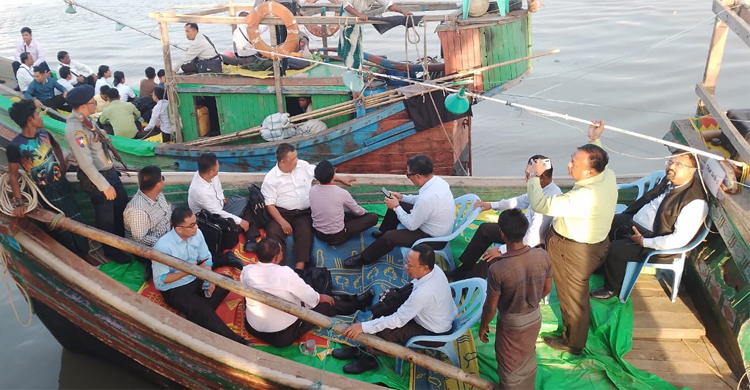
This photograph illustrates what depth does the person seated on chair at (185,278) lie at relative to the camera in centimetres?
425

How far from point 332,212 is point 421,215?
89 centimetres

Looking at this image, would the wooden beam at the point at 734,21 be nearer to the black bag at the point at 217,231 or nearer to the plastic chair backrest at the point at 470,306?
the plastic chair backrest at the point at 470,306

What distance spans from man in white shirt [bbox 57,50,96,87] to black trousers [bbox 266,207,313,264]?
745 centimetres

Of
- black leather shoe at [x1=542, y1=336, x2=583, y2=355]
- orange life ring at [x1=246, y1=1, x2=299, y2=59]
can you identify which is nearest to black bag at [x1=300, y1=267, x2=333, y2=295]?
black leather shoe at [x1=542, y1=336, x2=583, y2=355]

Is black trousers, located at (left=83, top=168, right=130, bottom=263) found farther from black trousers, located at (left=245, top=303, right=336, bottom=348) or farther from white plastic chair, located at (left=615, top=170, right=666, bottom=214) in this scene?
white plastic chair, located at (left=615, top=170, right=666, bottom=214)

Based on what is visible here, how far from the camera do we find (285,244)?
537 cm

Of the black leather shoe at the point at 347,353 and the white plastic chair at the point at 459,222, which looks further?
the white plastic chair at the point at 459,222

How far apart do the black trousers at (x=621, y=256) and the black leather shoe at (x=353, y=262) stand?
2018 mm

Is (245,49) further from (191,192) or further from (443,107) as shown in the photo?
(191,192)

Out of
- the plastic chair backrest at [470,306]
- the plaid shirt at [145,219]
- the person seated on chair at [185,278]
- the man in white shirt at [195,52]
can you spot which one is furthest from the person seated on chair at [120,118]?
the plastic chair backrest at [470,306]

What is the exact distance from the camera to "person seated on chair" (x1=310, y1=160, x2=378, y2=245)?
16.8 ft

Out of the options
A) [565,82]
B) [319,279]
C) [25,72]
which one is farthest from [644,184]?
[25,72]

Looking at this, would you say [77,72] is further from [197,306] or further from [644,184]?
[644,184]

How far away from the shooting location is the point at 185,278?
14.6 ft
